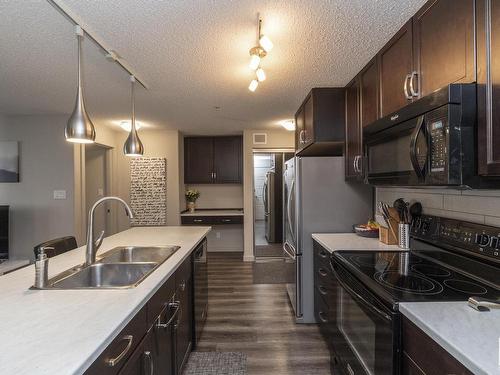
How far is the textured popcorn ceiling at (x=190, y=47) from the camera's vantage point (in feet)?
4.88

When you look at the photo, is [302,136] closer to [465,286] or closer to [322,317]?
[322,317]

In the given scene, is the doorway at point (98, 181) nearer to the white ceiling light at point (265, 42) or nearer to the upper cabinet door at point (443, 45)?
the white ceiling light at point (265, 42)

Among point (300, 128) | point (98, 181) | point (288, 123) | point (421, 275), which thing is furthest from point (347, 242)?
point (98, 181)

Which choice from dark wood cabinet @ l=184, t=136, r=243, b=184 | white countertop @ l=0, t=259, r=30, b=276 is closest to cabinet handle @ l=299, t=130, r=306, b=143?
dark wood cabinet @ l=184, t=136, r=243, b=184

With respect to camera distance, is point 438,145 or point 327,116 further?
point 327,116

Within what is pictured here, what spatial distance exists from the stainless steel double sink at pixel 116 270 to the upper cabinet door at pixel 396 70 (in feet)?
5.55

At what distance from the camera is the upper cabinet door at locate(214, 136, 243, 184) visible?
5.22 meters

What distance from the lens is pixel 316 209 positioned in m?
2.65

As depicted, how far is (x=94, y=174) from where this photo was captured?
4887 millimetres

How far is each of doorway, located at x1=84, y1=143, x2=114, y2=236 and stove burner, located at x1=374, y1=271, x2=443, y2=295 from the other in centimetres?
441

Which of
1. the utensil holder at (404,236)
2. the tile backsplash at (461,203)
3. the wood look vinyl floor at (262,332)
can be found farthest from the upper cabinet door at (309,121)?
the wood look vinyl floor at (262,332)

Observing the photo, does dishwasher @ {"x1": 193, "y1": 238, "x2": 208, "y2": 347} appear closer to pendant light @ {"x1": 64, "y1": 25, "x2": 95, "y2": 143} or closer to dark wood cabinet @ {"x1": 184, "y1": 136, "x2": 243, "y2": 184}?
pendant light @ {"x1": 64, "y1": 25, "x2": 95, "y2": 143}

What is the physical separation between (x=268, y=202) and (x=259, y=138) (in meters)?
1.41

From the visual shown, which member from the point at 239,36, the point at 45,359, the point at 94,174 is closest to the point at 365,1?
the point at 239,36
